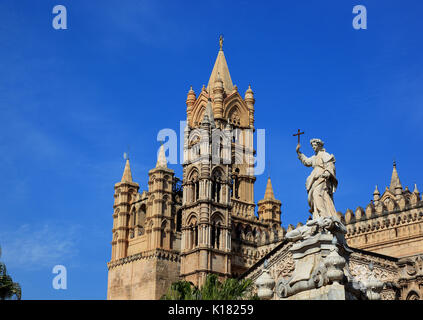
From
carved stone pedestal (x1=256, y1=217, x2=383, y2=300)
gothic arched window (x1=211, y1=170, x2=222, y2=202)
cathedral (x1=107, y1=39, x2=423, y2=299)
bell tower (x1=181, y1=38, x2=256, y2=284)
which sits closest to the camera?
carved stone pedestal (x1=256, y1=217, x2=383, y2=300)

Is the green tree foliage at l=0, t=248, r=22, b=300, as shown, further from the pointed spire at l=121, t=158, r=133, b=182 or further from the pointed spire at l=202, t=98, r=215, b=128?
the pointed spire at l=121, t=158, r=133, b=182

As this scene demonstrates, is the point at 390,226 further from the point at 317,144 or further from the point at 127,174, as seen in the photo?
the point at 317,144

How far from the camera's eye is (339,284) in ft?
54.5

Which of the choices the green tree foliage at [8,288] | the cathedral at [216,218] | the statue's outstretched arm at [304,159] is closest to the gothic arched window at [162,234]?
the cathedral at [216,218]

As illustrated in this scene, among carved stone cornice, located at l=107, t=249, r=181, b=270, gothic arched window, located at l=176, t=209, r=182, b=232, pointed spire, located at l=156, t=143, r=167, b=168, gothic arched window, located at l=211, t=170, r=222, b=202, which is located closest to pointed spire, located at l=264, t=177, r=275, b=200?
gothic arched window, located at l=176, t=209, r=182, b=232

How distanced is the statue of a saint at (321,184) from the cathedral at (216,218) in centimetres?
2933

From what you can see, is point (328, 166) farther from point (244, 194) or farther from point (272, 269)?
point (244, 194)

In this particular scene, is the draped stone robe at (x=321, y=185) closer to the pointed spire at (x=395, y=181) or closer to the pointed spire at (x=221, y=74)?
the pointed spire at (x=395, y=181)

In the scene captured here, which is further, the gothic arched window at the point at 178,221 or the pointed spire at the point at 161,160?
the pointed spire at the point at 161,160

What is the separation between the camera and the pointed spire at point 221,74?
7631 centimetres

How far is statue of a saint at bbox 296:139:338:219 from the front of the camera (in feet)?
62.0

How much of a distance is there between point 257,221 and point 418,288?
27734 mm
